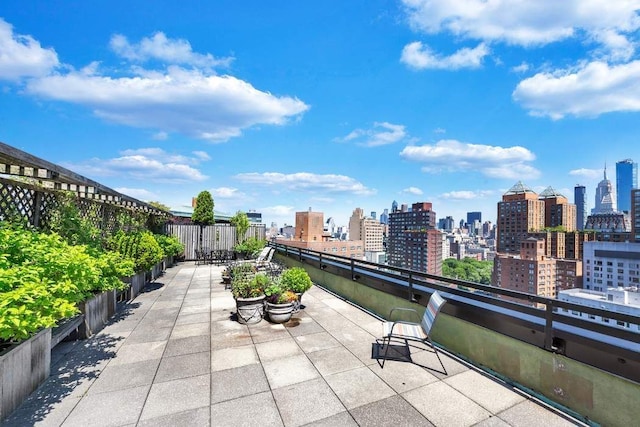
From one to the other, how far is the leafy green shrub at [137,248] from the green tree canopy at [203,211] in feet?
24.5

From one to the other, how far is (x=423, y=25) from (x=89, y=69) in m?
9.11

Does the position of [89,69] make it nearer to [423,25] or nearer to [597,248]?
[423,25]

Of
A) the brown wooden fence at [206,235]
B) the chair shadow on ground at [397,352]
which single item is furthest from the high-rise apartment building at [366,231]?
the chair shadow on ground at [397,352]

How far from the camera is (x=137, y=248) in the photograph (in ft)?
20.7

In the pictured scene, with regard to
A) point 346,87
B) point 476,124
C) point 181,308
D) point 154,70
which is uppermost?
point 476,124

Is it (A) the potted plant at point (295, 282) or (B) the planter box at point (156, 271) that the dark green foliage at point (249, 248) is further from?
(A) the potted plant at point (295, 282)

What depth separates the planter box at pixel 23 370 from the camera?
2.20 m

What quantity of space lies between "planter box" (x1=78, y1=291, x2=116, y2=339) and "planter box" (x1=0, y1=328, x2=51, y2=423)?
45.5 inches

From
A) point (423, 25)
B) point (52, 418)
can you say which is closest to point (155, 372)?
point (52, 418)

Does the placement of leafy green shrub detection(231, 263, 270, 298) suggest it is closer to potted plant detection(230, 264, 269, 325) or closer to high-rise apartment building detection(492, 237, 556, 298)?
potted plant detection(230, 264, 269, 325)

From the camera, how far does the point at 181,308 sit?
5.67 m

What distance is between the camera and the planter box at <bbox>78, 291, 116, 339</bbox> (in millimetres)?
3947

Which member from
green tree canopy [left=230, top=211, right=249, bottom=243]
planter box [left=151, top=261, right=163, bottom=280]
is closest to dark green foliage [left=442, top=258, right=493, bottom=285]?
green tree canopy [left=230, top=211, right=249, bottom=243]

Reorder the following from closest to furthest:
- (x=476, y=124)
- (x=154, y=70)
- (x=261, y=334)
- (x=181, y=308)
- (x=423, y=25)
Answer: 1. (x=261, y=334)
2. (x=181, y=308)
3. (x=423, y=25)
4. (x=154, y=70)
5. (x=476, y=124)
